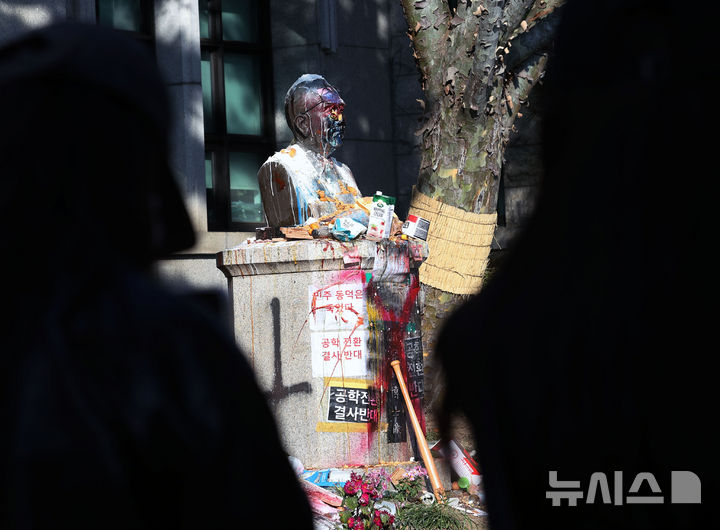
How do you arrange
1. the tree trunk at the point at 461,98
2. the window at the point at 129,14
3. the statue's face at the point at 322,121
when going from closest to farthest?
the statue's face at the point at 322,121, the tree trunk at the point at 461,98, the window at the point at 129,14

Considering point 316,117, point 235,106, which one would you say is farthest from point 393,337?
point 235,106

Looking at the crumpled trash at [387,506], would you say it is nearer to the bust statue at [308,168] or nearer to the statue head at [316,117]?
the bust statue at [308,168]

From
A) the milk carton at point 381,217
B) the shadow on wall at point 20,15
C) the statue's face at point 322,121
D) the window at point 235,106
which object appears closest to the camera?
the milk carton at point 381,217

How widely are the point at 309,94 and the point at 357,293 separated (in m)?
1.58

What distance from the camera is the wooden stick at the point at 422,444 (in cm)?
622

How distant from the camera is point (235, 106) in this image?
468 inches

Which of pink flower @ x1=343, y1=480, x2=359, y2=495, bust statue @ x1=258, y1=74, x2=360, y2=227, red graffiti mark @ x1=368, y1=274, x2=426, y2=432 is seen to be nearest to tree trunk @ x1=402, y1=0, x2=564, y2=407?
bust statue @ x1=258, y1=74, x2=360, y2=227

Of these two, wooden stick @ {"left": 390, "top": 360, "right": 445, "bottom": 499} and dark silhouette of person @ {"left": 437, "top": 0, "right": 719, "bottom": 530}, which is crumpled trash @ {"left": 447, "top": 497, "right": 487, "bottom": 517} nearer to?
wooden stick @ {"left": 390, "top": 360, "right": 445, "bottom": 499}

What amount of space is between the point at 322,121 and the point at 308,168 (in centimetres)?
36

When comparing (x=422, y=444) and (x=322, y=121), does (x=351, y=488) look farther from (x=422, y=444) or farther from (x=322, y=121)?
(x=322, y=121)

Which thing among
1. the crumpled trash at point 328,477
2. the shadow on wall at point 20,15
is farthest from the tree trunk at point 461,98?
the shadow on wall at point 20,15

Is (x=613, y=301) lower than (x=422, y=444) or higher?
higher

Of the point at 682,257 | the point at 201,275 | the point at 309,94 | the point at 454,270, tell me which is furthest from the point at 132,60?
the point at 201,275

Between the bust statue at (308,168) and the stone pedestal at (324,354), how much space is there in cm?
41
